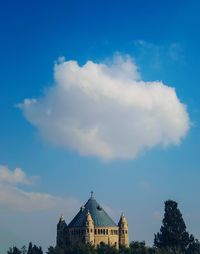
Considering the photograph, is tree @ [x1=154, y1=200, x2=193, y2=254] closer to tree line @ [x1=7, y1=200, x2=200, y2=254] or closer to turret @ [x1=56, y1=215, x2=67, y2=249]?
tree line @ [x1=7, y1=200, x2=200, y2=254]

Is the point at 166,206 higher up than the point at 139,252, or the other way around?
the point at 166,206

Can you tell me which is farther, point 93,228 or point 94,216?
point 94,216

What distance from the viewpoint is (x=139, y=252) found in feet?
395

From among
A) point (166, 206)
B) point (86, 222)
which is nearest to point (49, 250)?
point (86, 222)

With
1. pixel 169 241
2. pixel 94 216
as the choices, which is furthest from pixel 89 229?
pixel 169 241

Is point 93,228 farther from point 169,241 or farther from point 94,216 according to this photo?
point 169,241

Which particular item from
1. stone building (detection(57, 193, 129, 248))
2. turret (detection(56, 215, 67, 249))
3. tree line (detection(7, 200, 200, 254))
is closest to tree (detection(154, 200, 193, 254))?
tree line (detection(7, 200, 200, 254))

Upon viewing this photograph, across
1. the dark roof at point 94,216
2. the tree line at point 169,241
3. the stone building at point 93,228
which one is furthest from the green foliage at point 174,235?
the dark roof at point 94,216

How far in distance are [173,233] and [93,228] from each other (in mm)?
32491

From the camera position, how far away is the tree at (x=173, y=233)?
4877 inches

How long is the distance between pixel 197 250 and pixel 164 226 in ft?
32.0

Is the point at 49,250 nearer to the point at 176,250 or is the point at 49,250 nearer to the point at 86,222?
the point at 86,222

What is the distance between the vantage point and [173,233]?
408 ft

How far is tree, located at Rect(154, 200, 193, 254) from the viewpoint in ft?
A: 406
